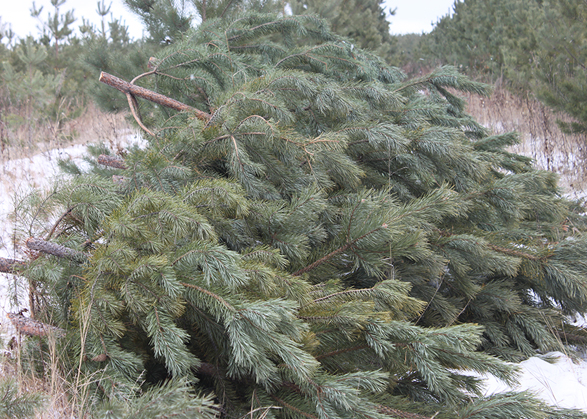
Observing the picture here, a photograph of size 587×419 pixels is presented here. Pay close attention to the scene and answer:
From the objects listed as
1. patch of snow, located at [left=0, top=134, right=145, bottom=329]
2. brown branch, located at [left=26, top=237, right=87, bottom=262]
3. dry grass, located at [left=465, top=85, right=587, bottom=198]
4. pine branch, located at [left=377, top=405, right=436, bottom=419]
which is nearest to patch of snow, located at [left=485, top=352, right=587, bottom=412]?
pine branch, located at [left=377, top=405, right=436, bottom=419]

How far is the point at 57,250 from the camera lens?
1581 mm

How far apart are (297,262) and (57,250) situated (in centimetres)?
93

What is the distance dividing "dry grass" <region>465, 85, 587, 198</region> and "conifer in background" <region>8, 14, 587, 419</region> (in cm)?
366

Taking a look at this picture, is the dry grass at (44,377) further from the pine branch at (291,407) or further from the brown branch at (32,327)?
the pine branch at (291,407)

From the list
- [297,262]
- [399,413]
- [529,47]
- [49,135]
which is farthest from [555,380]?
[529,47]

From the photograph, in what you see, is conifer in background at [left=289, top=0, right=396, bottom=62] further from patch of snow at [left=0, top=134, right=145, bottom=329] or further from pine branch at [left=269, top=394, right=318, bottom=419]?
pine branch at [left=269, top=394, right=318, bottom=419]

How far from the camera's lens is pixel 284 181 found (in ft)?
6.68

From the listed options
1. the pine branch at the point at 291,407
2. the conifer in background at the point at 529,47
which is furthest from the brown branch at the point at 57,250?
the conifer in background at the point at 529,47

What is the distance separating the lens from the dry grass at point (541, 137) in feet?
18.6

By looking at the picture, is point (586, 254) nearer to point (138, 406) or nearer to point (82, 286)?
point (138, 406)

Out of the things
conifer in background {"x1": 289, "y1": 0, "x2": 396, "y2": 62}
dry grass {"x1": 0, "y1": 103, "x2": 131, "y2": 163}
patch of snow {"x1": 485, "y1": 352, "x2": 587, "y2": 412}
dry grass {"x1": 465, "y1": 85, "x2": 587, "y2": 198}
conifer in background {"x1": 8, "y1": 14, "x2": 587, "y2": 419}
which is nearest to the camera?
conifer in background {"x1": 8, "y1": 14, "x2": 587, "y2": 419}

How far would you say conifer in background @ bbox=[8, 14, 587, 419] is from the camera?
1280 mm

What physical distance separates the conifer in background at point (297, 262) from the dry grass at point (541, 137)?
144 inches

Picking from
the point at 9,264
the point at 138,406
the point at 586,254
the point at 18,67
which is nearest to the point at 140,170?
the point at 9,264
